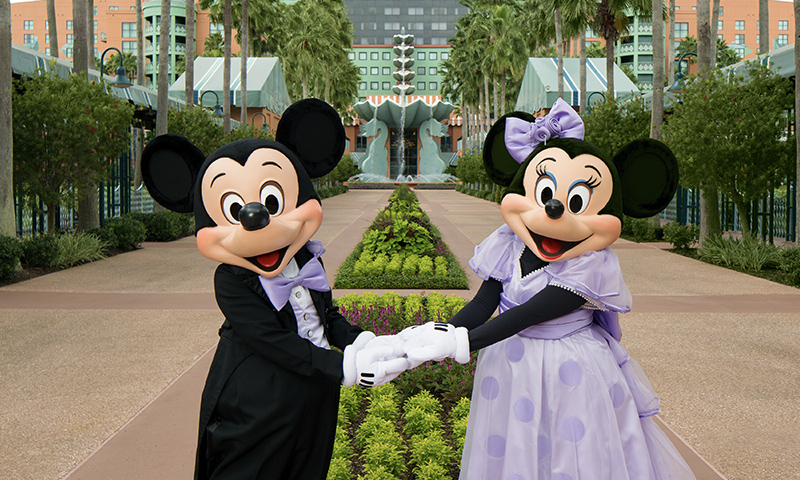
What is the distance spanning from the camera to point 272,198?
2.23 m

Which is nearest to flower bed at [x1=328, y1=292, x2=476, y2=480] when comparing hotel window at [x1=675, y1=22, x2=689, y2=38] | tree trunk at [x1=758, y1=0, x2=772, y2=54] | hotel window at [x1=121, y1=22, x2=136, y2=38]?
tree trunk at [x1=758, y1=0, x2=772, y2=54]

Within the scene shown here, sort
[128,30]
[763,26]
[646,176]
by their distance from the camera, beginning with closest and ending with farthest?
[646,176], [763,26], [128,30]

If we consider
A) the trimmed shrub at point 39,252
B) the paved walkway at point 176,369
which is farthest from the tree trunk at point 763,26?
the trimmed shrub at point 39,252

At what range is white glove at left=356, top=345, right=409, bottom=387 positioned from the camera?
2014 millimetres

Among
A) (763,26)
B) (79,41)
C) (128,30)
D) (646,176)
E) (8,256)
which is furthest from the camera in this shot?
(128,30)

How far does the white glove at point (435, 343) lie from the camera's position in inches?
80.2

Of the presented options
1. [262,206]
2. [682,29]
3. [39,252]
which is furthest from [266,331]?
[682,29]

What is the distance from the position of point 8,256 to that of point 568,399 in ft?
31.9

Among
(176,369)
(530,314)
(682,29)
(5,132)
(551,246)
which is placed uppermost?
(682,29)

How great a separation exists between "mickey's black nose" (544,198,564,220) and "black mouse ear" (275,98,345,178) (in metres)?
0.86

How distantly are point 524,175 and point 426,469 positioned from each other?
1589 mm

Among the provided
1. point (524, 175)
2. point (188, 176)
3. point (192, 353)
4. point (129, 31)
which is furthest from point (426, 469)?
point (129, 31)

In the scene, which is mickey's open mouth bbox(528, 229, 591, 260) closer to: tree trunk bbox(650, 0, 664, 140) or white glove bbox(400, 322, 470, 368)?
white glove bbox(400, 322, 470, 368)

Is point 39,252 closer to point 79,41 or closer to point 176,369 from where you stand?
point 79,41
